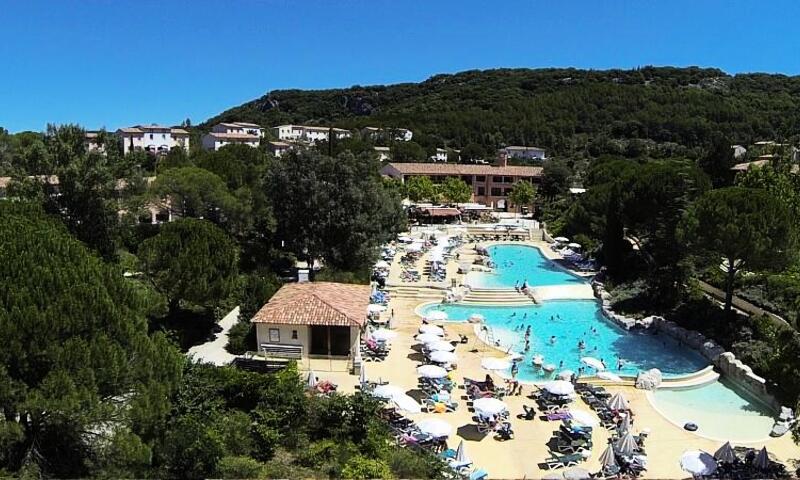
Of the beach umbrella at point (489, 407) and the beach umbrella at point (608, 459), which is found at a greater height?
the beach umbrella at point (489, 407)

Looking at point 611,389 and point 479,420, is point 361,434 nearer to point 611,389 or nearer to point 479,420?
point 479,420

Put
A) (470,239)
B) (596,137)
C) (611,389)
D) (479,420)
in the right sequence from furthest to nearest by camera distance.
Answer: (596,137) → (470,239) → (611,389) → (479,420)

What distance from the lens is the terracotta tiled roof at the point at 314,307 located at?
2211 centimetres

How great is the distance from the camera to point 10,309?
1100 cm

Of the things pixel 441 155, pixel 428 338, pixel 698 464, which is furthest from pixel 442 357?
pixel 441 155

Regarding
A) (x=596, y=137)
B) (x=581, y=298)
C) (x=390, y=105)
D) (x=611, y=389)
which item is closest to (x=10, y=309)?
(x=611, y=389)

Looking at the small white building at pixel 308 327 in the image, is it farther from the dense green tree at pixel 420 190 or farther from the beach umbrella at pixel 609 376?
the dense green tree at pixel 420 190

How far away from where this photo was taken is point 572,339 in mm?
28516

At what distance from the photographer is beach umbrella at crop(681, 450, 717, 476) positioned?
46.7 feet

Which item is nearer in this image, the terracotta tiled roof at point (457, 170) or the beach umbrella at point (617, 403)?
the beach umbrella at point (617, 403)

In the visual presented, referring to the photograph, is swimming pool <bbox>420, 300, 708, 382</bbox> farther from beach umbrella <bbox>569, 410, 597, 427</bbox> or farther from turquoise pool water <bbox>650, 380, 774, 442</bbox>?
beach umbrella <bbox>569, 410, 597, 427</bbox>

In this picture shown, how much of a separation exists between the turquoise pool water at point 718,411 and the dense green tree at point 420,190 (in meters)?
48.5

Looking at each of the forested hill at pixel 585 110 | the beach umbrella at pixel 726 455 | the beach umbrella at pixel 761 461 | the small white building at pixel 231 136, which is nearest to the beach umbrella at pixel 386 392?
the beach umbrella at pixel 726 455

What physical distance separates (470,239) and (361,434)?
143ft
